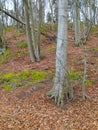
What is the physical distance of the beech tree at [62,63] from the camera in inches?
223

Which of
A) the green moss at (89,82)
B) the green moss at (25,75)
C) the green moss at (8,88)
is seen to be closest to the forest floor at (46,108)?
the green moss at (89,82)

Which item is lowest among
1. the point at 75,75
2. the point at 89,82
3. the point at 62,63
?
the point at 89,82

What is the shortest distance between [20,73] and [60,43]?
359 cm

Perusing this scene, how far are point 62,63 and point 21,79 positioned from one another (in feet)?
9.40

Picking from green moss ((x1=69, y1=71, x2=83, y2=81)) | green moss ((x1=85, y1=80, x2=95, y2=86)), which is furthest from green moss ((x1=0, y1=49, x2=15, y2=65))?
green moss ((x1=85, y1=80, x2=95, y2=86))

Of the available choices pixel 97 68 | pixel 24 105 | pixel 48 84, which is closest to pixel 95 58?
pixel 97 68

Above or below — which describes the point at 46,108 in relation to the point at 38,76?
below

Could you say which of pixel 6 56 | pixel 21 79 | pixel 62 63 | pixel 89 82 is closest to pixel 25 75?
pixel 21 79

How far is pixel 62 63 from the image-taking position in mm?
5895

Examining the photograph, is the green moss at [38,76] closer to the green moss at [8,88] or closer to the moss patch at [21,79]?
the moss patch at [21,79]

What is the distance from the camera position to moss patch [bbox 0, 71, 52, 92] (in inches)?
304

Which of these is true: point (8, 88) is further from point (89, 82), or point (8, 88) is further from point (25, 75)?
point (89, 82)

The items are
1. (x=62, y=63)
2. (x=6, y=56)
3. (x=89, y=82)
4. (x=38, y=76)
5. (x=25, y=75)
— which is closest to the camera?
(x=62, y=63)

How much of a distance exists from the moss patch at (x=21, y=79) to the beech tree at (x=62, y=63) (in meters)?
1.82
